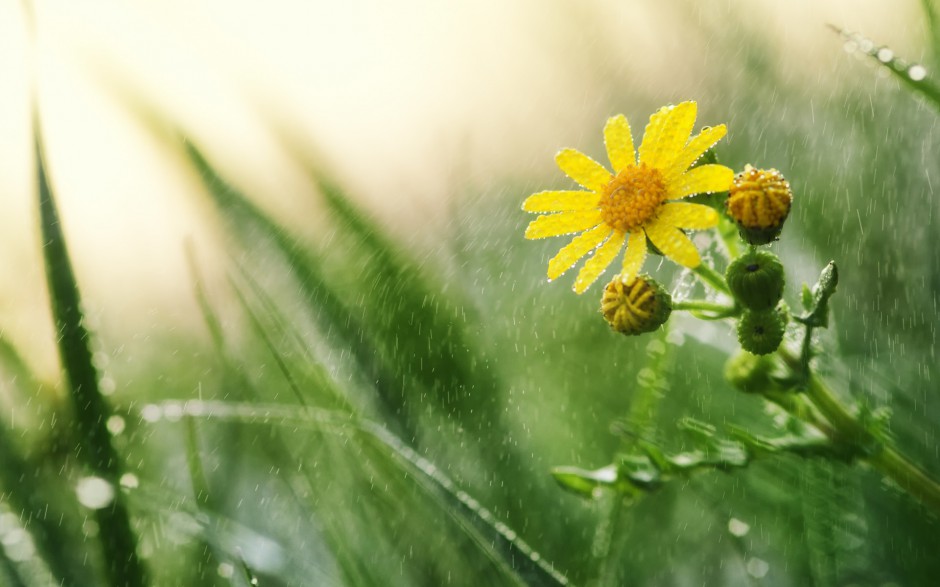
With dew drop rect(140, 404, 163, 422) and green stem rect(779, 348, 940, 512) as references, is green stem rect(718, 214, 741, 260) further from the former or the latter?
dew drop rect(140, 404, 163, 422)

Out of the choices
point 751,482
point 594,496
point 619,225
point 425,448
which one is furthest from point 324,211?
point 751,482

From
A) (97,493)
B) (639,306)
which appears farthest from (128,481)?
(639,306)

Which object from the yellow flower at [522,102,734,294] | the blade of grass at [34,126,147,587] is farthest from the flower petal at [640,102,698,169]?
the blade of grass at [34,126,147,587]

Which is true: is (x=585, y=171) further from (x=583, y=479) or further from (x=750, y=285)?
(x=583, y=479)

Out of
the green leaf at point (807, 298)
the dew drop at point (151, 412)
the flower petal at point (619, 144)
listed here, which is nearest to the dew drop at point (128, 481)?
the dew drop at point (151, 412)

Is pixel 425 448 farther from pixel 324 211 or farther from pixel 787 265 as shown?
pixel 787 265

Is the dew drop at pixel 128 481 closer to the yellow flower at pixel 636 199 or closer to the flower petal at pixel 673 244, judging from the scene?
the yellow flower at pixel 636 199
